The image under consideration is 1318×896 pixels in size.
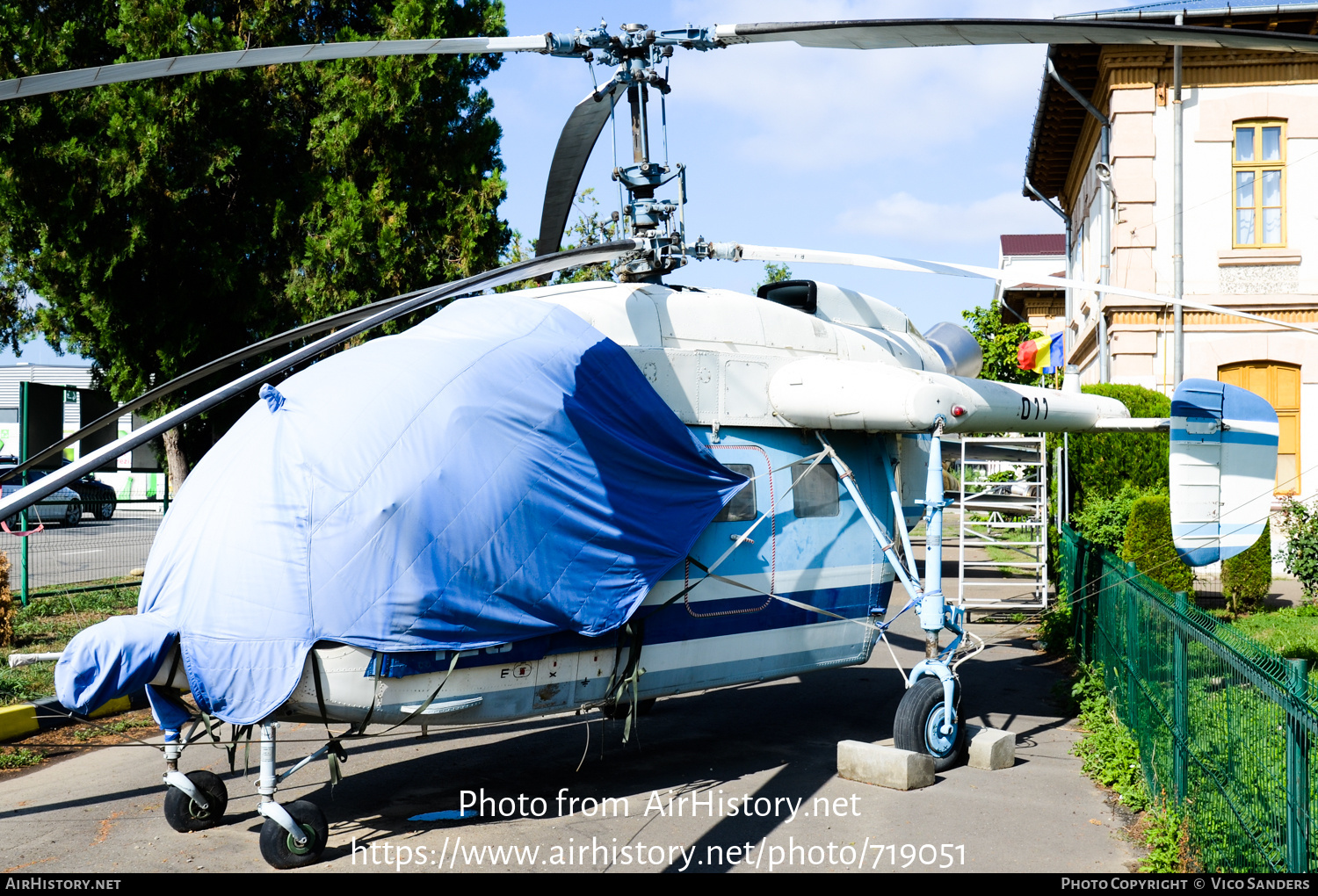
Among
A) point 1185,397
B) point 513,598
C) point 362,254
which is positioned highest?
point 362,254

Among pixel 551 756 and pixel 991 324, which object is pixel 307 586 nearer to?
pixel 551 756

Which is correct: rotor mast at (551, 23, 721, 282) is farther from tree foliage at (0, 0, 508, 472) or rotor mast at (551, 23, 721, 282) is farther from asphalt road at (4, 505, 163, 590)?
asphalt road at (4, 505, 163, 590)

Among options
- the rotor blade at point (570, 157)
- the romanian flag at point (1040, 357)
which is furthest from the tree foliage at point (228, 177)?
the romanian flag at point (1040, 357)

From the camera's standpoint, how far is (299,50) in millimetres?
5660

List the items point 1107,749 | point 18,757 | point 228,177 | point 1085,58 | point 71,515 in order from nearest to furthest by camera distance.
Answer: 1. point 1107,749
2. point 18,757
3. point 228,177
4. point 1085,58
5. point 71,515

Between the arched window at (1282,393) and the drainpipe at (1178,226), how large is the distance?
0.83 metres

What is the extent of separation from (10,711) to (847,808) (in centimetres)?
724

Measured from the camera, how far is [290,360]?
17.5ft

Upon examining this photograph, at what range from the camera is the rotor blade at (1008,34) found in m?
5.13

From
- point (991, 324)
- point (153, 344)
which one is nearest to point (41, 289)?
point (153, 344)

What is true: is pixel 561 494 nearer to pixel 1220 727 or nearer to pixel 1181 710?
pixel 1220 727

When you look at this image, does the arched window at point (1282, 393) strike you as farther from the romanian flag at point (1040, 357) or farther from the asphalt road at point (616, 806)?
the asphalt road at point (616, 806)

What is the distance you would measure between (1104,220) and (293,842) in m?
19.0

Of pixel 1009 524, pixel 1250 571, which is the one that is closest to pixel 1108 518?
pixel 1009 524
